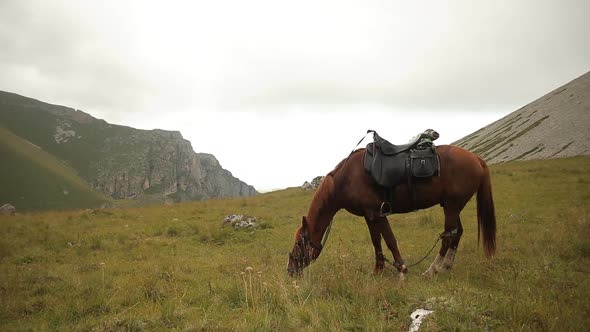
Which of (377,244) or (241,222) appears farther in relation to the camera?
(241,222)

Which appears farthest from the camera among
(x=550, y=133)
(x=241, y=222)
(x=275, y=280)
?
(x=550, y=133)

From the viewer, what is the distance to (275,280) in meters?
5.38

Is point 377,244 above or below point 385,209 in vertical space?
below

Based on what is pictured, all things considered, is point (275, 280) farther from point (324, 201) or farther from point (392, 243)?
point (392, 243)

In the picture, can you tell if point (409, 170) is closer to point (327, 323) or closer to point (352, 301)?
point (352, 301)

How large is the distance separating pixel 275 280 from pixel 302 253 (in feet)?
4.81

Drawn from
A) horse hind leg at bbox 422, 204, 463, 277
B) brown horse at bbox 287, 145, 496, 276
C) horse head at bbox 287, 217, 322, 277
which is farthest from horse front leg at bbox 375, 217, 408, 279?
horse head at bbox 287, 217, 322, 277

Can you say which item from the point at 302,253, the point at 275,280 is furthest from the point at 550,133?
the point at 275,280

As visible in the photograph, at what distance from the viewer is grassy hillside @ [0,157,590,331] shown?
13.4 ft

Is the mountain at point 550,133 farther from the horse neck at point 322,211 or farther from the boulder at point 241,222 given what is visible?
the horse neck at point 322,211

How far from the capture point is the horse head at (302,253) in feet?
21.9

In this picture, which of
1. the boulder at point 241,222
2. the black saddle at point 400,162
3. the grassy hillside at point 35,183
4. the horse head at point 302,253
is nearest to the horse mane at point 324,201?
the horse head at point 302,253

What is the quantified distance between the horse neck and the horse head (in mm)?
192

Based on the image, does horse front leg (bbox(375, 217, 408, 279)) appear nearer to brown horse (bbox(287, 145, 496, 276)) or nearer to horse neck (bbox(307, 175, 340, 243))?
brown horse (bbox(287, 145, 496, 276))
